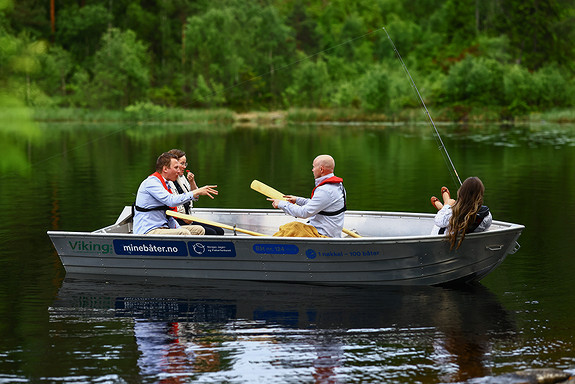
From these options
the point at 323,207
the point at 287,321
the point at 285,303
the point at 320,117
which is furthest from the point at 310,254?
the point at 320,117

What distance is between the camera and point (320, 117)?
66.4m

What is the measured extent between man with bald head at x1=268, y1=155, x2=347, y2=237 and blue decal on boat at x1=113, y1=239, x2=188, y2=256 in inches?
51.3

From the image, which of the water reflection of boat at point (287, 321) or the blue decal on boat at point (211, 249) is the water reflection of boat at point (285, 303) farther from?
the blue decal on boat at point (211, 249)

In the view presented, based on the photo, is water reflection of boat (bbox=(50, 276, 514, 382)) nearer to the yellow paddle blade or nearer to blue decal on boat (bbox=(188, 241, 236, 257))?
blue decal on boat (bbox=(188, 241, 236, 257))

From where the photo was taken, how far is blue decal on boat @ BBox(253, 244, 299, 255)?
9.48 m

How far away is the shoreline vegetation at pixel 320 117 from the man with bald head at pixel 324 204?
5154 cm

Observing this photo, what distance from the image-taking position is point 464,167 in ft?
86.4

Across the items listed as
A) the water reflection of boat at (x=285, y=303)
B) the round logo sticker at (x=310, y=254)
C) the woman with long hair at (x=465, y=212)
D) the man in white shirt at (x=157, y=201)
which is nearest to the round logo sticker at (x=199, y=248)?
the man in white shirt at (x=157, y=201)

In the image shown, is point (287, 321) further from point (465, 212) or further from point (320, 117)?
point (320, 117)

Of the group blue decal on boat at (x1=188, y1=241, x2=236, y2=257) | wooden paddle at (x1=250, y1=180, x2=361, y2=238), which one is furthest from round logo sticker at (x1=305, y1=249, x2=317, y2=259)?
wooden paddle at (x1=250, y1=180, x2=361, y2=238)

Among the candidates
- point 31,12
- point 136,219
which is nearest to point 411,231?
point 136,219

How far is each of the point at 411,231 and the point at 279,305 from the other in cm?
274

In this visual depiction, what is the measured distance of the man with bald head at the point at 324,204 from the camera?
31.1ft

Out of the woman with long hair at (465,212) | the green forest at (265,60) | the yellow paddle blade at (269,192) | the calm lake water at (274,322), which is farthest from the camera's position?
the green forest at (265,60)
